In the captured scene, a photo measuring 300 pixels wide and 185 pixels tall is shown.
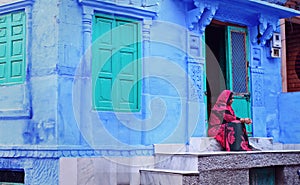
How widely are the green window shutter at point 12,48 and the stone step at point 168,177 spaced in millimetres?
2374

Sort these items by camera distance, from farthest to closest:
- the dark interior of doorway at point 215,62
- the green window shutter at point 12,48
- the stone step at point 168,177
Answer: the dark interior of doorway at point 215,62, the green window shutter at point 12,48, the stone step at point 168,177

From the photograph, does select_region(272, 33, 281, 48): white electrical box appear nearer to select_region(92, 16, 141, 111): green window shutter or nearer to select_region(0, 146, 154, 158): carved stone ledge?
select_region(92, 16, 141, 111): green window shutter

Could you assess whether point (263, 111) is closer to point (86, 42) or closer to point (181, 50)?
point (181, 50)

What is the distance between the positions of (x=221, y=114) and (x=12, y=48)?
12.1 feet

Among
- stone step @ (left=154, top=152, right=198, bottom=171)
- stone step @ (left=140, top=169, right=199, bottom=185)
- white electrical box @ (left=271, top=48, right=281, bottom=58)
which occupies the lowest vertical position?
stone step @ (left=140, top=169, right=199, bottom=185)

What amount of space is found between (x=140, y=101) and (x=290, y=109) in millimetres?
3775

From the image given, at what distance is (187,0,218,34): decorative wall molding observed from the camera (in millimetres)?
8375

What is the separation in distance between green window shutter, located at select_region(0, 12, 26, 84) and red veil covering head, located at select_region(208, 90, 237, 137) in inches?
134

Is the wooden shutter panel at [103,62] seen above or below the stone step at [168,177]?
above

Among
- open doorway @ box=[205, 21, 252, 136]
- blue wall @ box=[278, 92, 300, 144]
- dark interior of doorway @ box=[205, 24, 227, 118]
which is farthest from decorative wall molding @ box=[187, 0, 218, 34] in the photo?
blue wall @ box=[278, 92, 300, 144]

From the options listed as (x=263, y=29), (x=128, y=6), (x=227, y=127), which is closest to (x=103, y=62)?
(x=128, y=6)

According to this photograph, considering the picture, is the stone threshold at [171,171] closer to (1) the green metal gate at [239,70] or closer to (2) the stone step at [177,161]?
(2) the stone step at [177,161]

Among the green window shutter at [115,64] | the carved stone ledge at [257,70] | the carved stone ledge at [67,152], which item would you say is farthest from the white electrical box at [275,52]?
the carved stone ledge at [67,152]

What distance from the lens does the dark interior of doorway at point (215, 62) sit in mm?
9867
